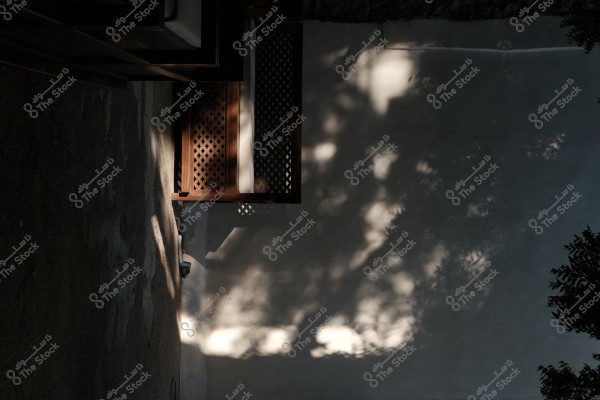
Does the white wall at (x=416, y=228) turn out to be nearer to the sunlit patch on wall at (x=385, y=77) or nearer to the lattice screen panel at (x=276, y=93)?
the sunlit patch on wall at (x=385, y=77)

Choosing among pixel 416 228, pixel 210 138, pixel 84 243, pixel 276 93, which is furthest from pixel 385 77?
pixel 84 243

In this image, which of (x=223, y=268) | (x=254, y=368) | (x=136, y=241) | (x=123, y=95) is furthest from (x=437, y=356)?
(x=123, y=95)

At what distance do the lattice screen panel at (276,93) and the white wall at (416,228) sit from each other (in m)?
0.34

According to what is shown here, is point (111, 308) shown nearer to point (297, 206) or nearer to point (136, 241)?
point (136, 241)

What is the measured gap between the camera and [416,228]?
776 centimetres

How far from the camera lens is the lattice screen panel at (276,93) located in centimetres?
749

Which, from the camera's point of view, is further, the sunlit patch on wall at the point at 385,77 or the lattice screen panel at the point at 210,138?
the sunlit patch on wall at the point at 385,77

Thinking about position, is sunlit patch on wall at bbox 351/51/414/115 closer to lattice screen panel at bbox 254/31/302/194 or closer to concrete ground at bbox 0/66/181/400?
lattice screen panel at bbox 254/31/302/194

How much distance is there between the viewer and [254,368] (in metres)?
7.84

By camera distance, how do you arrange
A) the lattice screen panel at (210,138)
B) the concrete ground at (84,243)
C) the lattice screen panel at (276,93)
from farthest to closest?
the lattice screen panel at (276,93)
the lattice screen panel at (210,138)
the concrete ground at (84,243)

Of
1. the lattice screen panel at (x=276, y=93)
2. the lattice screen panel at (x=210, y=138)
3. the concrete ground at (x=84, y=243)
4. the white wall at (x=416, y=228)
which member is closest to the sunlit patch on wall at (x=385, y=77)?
the white wall at (x=416, y=228)

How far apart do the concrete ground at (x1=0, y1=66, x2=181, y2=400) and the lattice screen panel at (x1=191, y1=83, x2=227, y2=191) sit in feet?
0.99

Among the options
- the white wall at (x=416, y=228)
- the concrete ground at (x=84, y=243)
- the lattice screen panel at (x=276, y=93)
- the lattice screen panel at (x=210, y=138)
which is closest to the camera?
the concrete ground at (x=84, y=243)

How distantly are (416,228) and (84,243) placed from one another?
14.1 ft
